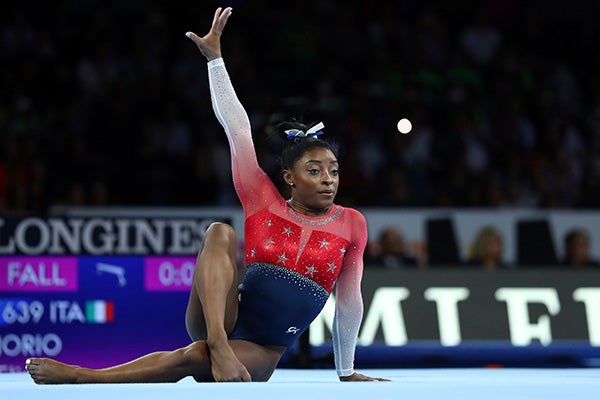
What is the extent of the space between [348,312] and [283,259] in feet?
1.19

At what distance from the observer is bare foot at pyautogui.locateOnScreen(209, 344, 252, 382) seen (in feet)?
14.0

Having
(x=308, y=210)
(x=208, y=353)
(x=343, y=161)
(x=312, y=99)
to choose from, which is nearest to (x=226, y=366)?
(x=208, y=353)

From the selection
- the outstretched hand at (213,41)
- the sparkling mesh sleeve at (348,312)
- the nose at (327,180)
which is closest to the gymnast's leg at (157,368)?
the sparkling mesh sleeve at (348,312)

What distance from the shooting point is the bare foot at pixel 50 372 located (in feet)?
14.1

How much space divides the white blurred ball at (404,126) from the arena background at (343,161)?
6.9 inches

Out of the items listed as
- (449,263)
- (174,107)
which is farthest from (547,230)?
(174,107)

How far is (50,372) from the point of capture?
14.1 ft

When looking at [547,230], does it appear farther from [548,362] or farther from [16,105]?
[16,105]

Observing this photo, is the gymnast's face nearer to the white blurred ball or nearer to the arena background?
the arena background

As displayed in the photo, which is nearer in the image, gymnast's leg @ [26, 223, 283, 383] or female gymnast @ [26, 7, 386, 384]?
gymnast's leg @ [26, 223, 283, 383]

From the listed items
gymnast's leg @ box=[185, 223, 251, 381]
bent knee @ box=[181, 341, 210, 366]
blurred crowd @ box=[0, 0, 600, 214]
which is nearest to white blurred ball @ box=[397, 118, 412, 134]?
blurred crowd @ box=[0, 0, 600, 214]

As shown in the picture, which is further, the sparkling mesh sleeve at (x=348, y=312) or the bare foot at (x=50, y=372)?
the sparkling mesh sleeve at (x=348, y=312)

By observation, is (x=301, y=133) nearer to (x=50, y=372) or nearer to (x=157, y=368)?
(x=157, y=368)

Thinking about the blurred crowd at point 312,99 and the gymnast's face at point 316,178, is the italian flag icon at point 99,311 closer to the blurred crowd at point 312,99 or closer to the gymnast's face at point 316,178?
the blurred crowd at point 312,99
